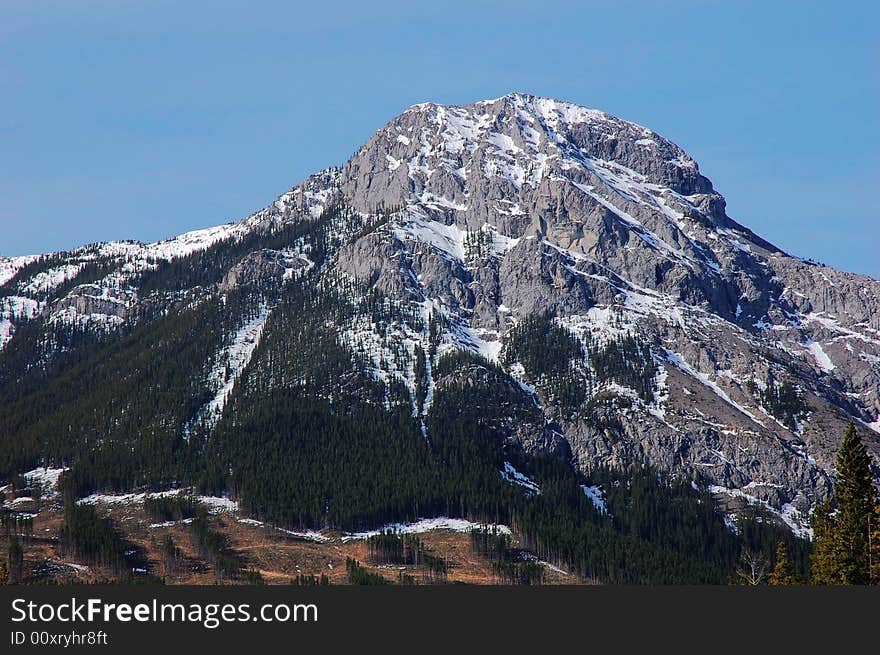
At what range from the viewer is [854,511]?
124375 mm

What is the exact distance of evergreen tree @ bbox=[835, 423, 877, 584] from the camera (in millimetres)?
122875

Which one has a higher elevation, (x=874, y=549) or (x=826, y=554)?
(x=874, y=549)

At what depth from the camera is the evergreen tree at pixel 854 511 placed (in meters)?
123

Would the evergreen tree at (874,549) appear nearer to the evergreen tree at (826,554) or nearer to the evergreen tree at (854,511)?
the evergreen tree at (854,511)

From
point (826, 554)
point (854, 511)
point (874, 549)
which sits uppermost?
point (854, 511)

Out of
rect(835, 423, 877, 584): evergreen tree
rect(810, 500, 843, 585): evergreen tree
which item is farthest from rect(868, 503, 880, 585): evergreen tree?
rect(810, 500, 843, 585): evergreen tree

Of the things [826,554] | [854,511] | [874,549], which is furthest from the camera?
[826,554]

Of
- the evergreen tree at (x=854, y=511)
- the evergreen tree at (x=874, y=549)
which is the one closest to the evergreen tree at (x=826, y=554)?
the evergreen tree at (x=854, y=511)

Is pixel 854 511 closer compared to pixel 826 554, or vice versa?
pixel 854 511

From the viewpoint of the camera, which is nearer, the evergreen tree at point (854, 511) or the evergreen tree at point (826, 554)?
the evergreen tree at point (854, 511)

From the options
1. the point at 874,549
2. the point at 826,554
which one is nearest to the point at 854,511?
the point at 874,549

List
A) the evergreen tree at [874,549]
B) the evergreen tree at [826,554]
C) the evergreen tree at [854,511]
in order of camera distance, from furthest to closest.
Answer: the evergreen tree at [826,554], the evergreen tree at [854,511], the evergreen tree at [874,549]

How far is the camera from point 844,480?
126 meters

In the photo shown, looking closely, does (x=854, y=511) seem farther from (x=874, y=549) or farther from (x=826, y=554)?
(x=826, y=554)
